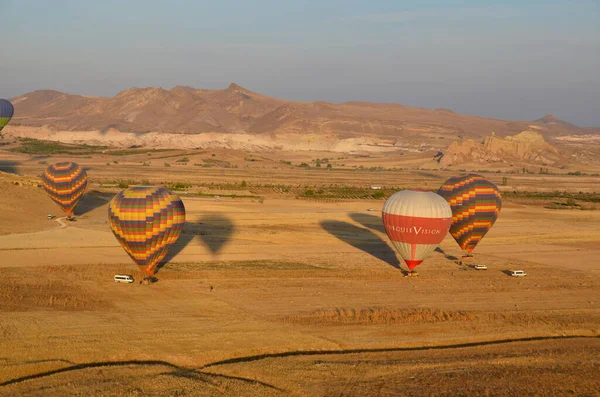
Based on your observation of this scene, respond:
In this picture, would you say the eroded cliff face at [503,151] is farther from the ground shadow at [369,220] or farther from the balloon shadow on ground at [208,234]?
the balloon shadow on ground at [208,234]

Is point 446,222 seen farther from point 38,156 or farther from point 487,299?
point 38,156

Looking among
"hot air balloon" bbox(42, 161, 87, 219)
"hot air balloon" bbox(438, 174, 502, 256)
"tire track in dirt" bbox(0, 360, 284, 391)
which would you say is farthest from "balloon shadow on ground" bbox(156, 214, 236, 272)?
"hot air balloon" bbox(438, 174, 502, 256)

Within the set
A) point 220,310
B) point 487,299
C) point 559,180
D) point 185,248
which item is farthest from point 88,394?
point 559,180

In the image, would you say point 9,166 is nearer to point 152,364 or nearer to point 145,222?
point 145,222

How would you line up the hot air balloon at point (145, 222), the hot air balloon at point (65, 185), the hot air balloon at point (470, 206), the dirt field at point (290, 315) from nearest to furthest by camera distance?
the dirt field at point (290, 315) → the hot air balloon at point (145, 222) → the hot air balloon at point (470, 206) → the hot air balloon at point (65, 185)

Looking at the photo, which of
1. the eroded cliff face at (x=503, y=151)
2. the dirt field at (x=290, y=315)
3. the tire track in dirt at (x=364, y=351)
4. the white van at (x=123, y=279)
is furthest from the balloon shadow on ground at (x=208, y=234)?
the eroded cliff face at (x=503, y=151)

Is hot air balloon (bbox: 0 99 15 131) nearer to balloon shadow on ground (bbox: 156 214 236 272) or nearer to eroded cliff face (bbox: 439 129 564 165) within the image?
balloon shadow on ground (bbox: 156 214 236 272)
